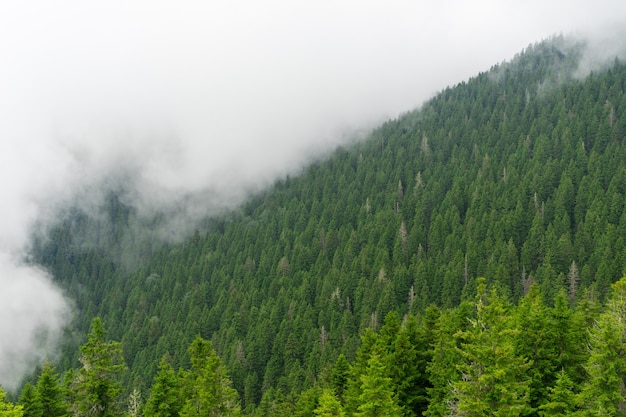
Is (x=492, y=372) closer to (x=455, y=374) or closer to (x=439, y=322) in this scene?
(x=455, y=374)

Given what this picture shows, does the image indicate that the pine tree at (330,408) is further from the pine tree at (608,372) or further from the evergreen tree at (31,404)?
the evergreen tree at (31,404)

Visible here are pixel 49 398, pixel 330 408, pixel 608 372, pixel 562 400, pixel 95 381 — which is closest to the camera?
pixel 608 372

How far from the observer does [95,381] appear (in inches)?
1639

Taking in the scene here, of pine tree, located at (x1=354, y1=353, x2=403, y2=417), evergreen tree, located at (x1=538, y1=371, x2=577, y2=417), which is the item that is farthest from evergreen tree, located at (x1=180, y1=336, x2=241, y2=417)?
evergreen tree, located at (x1=538, y1=371, x2=577, y2=417)

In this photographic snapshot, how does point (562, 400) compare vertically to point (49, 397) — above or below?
below

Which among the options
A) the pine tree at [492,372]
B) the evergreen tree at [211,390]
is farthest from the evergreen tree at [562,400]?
the evergreen tree at [211,390]

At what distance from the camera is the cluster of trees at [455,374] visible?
3194 centimetres

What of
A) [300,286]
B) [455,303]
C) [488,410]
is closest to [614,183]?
[455,303]

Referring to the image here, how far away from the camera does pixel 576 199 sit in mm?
152375

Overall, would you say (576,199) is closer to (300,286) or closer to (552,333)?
(300,286)

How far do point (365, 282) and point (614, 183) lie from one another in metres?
71.2

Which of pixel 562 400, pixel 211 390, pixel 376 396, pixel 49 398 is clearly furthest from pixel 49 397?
pixel 562 400

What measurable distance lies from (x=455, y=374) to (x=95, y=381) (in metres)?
26.2

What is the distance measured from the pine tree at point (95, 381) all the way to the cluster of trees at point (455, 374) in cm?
7
